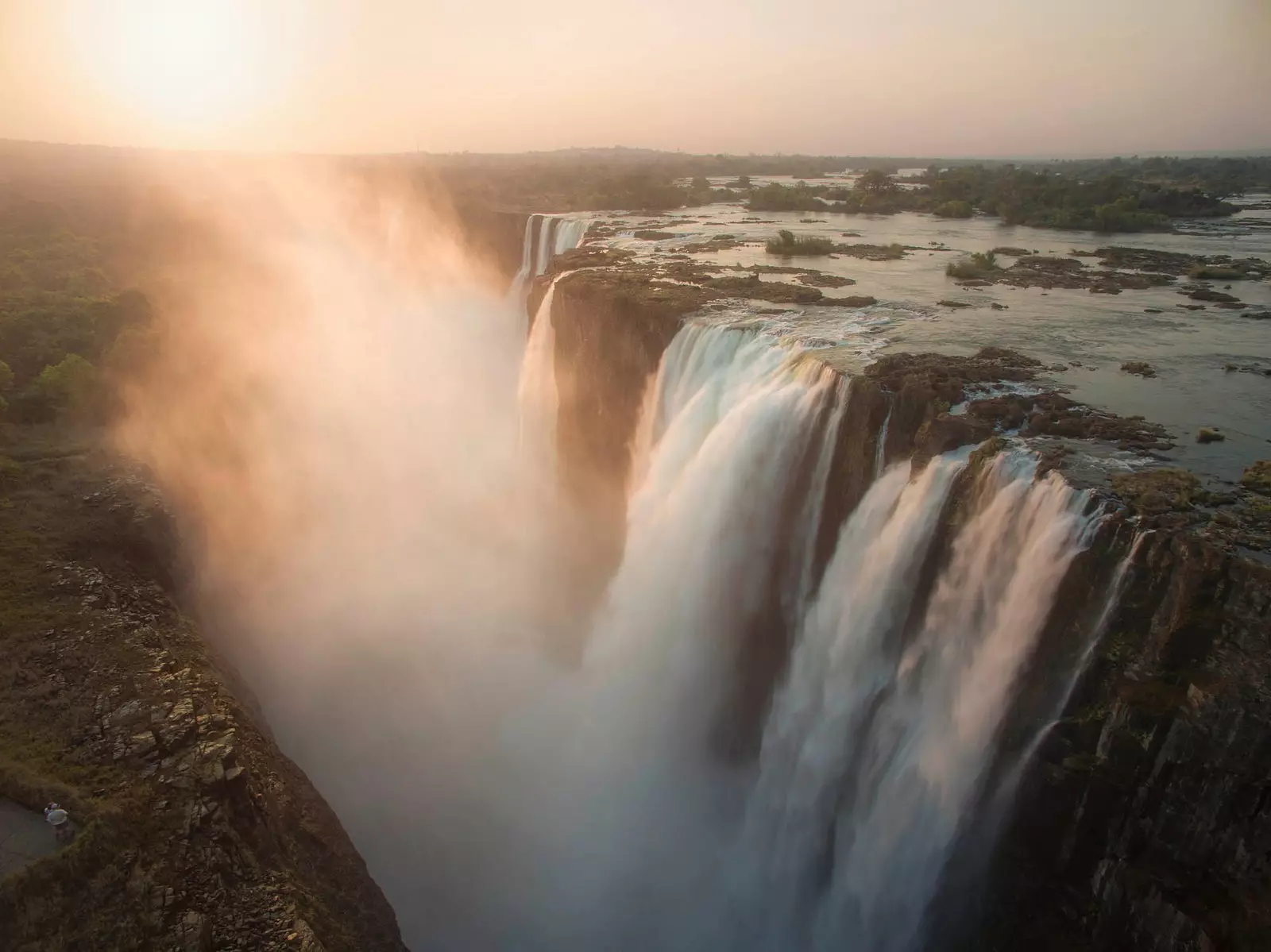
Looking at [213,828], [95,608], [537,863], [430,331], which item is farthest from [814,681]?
[430,331]


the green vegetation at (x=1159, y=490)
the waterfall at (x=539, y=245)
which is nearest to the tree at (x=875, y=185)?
the waterfall at (x=539, y=245)

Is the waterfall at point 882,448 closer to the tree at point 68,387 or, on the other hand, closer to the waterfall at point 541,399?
the waterfall at point 541,399

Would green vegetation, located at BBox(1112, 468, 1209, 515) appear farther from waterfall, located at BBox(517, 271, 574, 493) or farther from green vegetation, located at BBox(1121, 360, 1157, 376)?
waterfall, located at BBox(517, 271, 574, 493)

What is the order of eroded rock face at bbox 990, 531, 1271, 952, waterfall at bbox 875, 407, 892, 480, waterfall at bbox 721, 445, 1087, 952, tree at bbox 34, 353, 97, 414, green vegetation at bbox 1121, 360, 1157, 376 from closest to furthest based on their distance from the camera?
eroded rock face at bbox 990, 531, 1271, 952 → waterfall at bbox 721, 445, 1087, 952 → waterfall at bbox 875, 407, 892, 480 → green vegetation at bbox 1121, 360, 1157, 376 → tree at bbox 34, 353, 97, 414

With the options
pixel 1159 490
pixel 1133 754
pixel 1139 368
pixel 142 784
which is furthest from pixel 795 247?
pixel 142 784

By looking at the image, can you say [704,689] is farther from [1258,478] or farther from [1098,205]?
[1098,205]

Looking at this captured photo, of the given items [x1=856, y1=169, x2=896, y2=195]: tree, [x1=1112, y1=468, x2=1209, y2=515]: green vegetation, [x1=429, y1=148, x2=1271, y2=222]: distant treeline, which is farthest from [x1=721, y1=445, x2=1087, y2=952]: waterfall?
[x1=856, y1=169, x2=896, y2=195]: tree

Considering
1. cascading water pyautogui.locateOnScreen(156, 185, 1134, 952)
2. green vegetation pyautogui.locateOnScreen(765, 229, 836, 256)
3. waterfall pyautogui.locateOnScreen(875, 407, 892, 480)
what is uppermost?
green vegetation pyautogui.locateOnScreen(765, 229, 836, 256)
